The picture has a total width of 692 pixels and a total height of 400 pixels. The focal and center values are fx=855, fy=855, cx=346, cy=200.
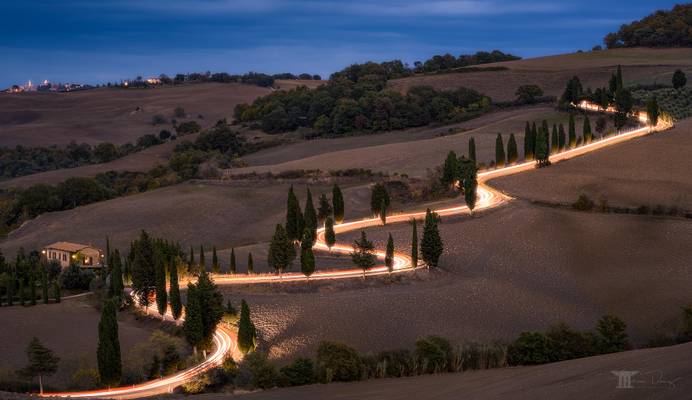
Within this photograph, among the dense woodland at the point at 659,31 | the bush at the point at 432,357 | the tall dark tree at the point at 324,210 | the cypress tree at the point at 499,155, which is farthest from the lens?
the dense woodland at the point at 659,31

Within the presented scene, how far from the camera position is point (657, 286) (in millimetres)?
42938

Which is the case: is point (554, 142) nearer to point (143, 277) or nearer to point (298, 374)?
point (143, 277)

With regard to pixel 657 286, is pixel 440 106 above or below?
above

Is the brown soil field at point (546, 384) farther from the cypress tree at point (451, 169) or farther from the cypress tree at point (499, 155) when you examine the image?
the cypress tree at point (499, 155)

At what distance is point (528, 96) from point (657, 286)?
72.4 metres

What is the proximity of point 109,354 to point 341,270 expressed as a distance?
19.0 meters

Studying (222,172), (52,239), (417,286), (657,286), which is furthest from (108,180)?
(657,286)

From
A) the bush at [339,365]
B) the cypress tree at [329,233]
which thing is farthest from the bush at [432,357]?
the cypress tree at [329,233]

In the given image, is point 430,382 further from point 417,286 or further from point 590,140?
point 590,140

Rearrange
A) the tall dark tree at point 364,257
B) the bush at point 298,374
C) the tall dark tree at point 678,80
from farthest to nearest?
1. the tall dark tree at point 678,80
2. the tall dark tree at point 364,257
3. the bush at point 298,374

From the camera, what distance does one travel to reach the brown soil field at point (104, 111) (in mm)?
151750

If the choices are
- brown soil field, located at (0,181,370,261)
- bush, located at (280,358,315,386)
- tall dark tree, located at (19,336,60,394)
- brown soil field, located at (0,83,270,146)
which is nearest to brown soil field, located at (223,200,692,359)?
bush, located at (280,358,315,386)

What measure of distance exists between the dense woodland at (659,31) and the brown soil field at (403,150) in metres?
40.4

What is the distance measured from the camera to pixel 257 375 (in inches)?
1249
